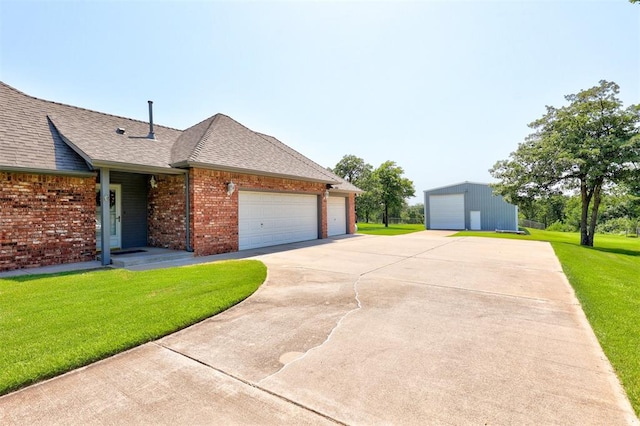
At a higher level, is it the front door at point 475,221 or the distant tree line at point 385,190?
the distant tree line at point 385,190

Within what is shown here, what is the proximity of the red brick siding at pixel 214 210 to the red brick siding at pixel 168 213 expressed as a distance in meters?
0.48

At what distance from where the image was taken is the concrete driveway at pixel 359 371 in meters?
2.20

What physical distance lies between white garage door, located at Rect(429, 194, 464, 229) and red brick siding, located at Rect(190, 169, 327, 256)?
65.2 ft

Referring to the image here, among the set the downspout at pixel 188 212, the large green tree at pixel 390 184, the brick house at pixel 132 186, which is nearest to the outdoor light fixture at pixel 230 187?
the brick house at pixel 132 186

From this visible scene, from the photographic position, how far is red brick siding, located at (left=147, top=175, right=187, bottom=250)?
9688 millimetres

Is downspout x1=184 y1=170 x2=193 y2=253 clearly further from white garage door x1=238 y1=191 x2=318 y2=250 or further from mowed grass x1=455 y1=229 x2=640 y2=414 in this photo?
mowed grass x1=455 y1=229 x2=640 y2=414

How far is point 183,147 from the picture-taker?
1070 centimetres

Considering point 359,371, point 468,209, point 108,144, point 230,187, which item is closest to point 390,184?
point 468,209

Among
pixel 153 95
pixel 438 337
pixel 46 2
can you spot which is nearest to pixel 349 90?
Result: pixel 153 95

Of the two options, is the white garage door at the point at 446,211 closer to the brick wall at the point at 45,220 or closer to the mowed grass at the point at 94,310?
the mowed grass at the point at 94,310

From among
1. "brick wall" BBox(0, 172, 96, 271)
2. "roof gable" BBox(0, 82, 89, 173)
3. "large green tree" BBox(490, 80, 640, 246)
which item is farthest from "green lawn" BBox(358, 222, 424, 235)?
"roof gable" BBox(0, 82, 89, 173)

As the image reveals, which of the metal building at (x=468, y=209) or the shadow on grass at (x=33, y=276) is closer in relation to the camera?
the shadow on grass at (x=33, y=276)

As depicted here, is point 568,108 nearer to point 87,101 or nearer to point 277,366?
point 277,366

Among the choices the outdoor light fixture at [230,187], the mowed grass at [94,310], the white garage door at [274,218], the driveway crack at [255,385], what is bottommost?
the driveway crack at [255,385]
